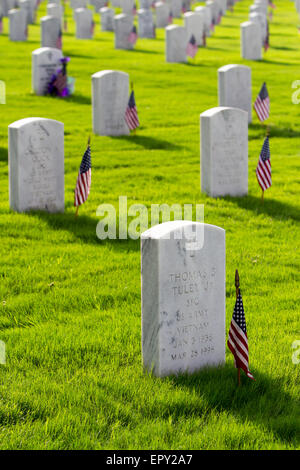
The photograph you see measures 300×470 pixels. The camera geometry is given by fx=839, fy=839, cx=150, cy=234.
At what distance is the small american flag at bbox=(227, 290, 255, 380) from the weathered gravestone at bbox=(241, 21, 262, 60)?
23.4 meters

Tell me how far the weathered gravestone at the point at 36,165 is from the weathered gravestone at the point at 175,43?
1681 centimetres

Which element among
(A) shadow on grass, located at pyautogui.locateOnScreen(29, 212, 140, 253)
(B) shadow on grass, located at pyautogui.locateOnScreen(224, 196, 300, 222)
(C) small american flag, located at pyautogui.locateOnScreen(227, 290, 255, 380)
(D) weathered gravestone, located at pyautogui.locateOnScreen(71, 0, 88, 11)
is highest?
(C) small american flag, located at pyautogui.locateOnScreen(227, 290, 255, 380)

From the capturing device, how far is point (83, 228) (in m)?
10.5

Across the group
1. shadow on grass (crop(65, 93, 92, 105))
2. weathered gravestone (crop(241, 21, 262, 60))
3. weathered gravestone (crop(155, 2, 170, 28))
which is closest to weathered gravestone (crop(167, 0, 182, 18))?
weathered gravestone (crop(155, 2, 170, 28))

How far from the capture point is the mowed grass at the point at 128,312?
17.7 ft

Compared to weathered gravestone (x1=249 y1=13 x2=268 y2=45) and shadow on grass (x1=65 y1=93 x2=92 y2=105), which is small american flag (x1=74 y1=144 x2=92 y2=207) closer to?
shadow on grass (x1=65 y1=93 x2=92 y2=105)

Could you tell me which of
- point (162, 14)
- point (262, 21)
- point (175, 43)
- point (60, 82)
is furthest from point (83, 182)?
point (162, 14)

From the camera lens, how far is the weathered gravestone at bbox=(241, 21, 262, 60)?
28.2 metres

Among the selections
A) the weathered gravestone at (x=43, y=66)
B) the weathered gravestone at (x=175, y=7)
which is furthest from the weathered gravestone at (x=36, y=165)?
the weathered gravestone at (x=175, y=7)

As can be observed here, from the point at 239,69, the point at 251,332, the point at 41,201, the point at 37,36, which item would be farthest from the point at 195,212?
the point at 37,36

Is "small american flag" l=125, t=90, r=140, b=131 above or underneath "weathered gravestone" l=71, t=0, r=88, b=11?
underneath

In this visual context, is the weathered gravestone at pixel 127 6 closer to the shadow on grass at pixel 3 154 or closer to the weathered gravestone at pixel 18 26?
the weathered gravestone at pixel 18 26

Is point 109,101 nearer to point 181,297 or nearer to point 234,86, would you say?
point 234,86

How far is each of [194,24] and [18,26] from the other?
6.84 metres
